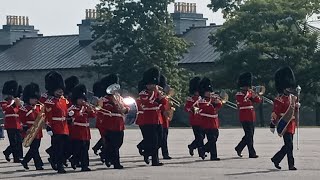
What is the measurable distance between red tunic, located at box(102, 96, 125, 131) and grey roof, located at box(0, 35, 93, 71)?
51.3m

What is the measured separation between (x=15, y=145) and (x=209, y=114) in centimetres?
416

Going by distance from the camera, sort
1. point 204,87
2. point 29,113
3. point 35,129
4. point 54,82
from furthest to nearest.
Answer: point 204,87, point 29,113, point 35,129, point 54,82

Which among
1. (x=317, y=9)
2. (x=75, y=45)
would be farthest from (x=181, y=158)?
(x=75, y=45)

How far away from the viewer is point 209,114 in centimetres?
2455

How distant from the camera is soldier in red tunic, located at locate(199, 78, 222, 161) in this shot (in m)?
24.3

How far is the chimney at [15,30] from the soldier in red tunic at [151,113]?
59756 millimetres

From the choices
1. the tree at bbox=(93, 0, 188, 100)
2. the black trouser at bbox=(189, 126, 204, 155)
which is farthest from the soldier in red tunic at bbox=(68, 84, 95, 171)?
the tree at bbox=(93, 0, 188, 100)

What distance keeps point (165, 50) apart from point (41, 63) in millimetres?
14324

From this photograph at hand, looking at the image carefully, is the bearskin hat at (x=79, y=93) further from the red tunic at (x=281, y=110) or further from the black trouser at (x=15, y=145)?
the red tunic at (x=281, y=110)

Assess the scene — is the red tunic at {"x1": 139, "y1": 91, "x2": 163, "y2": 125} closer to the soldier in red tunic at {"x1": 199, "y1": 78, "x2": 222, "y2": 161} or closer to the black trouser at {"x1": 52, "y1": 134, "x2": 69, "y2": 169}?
the soldier in red tunic at {"x1": 199, "y1": 78, "x2": 222, "y2": 161}

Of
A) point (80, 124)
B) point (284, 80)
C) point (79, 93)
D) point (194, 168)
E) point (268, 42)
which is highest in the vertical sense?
point (268, 42)

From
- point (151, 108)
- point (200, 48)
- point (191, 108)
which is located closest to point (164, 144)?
point (191, 108)

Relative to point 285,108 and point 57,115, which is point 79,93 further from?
point 285,108

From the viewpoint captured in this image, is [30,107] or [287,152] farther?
[30,107]
